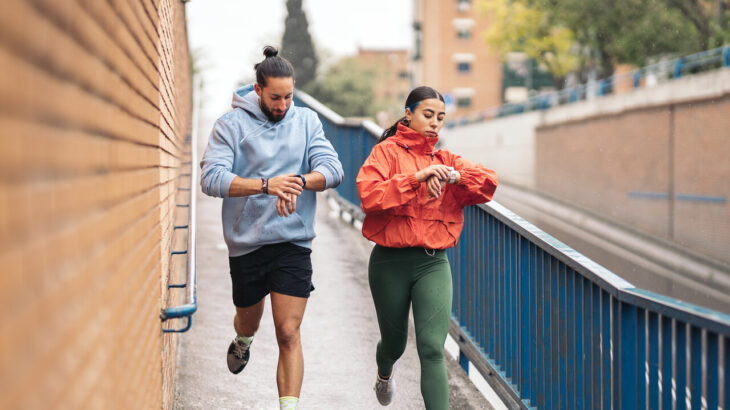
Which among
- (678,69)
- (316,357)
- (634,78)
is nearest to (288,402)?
(316,357)

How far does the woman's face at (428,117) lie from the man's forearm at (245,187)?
0.94 m

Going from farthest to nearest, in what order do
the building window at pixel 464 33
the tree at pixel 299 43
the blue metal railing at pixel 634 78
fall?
the tree at pixel 299 43 → the building window at pixel 464 33 → the blue metal railing at pixel 634 78

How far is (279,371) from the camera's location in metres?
4.32

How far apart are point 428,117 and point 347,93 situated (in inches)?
2212

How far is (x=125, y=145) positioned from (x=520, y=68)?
50.8 metres

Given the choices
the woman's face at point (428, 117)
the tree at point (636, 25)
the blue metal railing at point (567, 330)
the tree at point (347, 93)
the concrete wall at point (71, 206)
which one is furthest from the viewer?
the tree at point (347, 93)

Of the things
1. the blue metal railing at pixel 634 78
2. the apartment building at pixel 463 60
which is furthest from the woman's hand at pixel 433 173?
the apartment building at pixel 463 60

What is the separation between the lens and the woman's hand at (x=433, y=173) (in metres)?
4.15

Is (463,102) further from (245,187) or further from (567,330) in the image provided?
(245,187)

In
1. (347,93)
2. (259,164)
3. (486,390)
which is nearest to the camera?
(259,164)

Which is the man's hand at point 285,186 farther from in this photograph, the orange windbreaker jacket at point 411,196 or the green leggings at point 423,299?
the green leggings at point 423,299

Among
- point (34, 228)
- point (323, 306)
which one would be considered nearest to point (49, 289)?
point (34, 228)

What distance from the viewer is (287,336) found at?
4.29 m

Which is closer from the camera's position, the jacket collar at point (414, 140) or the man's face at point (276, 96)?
the man's face at point (276, 96)
